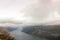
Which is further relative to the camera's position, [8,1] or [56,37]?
[8,1]

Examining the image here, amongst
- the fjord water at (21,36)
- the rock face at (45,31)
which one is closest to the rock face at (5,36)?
the fjord water at (21,36)

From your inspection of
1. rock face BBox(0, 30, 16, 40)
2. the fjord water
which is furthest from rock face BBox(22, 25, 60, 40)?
rock face BBox(0, 30, 16, 40)

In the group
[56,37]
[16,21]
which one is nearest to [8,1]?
[16,21]

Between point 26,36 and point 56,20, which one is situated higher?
point 56,20

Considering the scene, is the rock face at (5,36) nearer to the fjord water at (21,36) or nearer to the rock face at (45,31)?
the fjord water at (21,36)

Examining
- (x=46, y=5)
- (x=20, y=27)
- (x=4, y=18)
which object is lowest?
(x=20, y=27)

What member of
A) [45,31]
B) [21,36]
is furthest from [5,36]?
[45,31]

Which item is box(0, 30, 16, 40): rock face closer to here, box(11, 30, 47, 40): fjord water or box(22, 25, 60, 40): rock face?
box(11, 30, 47, 40): fjord water

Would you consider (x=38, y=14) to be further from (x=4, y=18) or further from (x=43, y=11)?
(x=4, y=18)
